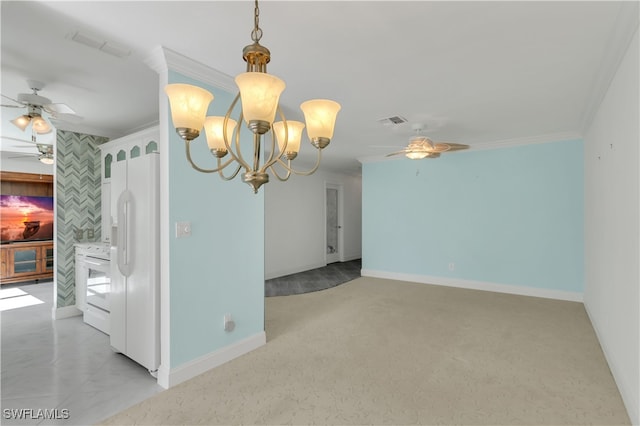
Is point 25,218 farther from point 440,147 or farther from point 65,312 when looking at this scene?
point 440,147

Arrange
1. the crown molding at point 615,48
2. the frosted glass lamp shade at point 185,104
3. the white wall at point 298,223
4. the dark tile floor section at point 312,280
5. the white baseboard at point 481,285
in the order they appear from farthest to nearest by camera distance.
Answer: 1. the white wall at point 298,223
2. the dark tile floor section at point 312,280
3. the white baseboard at point 481,285
4. the crown molding at point 615,48
5. the frosted glass lamp shade at point 185,104

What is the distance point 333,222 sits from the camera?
27.2 feet

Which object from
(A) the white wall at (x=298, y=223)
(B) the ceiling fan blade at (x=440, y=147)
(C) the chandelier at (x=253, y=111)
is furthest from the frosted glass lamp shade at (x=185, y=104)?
(A) the white wall at (x=298, y=223)

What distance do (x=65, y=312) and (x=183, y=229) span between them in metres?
2.95

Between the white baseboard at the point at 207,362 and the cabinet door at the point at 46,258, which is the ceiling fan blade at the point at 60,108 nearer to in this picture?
the white baseboard at the point at 207,362

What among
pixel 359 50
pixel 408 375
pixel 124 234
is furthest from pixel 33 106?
pixel 408 375

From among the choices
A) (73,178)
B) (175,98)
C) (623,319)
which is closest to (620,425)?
(623,319)

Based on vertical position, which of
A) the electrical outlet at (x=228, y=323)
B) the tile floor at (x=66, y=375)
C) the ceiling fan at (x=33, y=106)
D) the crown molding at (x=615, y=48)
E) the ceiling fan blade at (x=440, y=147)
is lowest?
the tile floor at (x=66, y=375)

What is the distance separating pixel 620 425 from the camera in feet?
6.41

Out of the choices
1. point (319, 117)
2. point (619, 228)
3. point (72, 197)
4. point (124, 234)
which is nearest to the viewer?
point (319, 117)

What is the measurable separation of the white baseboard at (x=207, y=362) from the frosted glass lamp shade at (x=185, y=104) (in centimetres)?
201

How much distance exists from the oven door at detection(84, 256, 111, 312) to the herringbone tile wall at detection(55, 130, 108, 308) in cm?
53

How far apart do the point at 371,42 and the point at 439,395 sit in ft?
8.41

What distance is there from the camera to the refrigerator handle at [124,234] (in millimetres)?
2756
